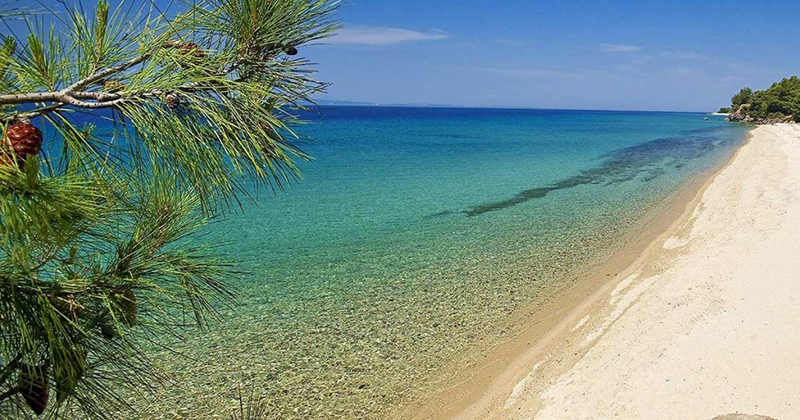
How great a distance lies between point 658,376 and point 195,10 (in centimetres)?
588

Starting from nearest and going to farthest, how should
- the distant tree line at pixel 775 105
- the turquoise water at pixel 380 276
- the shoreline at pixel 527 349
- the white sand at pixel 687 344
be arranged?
the white sand at pixel 687 344, the shoreline at pixel 527 349, the turquoise water at pixel 380 276, the distant tree line at pixel 775 105

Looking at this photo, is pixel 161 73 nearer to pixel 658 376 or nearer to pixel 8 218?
pixel 8 218

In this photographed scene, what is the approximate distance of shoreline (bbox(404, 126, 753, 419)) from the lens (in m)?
6.37

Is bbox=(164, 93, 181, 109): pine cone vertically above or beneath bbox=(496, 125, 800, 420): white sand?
above

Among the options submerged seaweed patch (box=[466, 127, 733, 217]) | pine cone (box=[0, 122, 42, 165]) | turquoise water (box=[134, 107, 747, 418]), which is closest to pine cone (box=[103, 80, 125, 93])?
pine cone (box=[0, 122, 42, 165])

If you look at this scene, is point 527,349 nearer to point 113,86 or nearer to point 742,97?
point 113,86

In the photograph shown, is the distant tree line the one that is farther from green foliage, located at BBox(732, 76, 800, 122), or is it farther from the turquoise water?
the turquoise water

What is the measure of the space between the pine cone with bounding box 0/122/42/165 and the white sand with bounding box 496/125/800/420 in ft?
17.8

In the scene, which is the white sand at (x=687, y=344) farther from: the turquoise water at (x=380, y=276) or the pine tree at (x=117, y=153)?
the pine tree at (x=117, y=153)

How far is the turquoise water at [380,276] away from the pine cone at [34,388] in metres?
1.14

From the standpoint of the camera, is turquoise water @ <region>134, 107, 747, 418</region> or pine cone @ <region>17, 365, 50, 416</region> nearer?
pine cone @ <region>17, 365, 50, 416</region>

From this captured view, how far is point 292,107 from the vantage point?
6.82ft

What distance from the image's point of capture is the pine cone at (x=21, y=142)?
1.22m

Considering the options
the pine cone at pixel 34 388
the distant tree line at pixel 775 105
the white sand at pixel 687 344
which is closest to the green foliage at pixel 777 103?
the distant tree line at pixel 775 105
